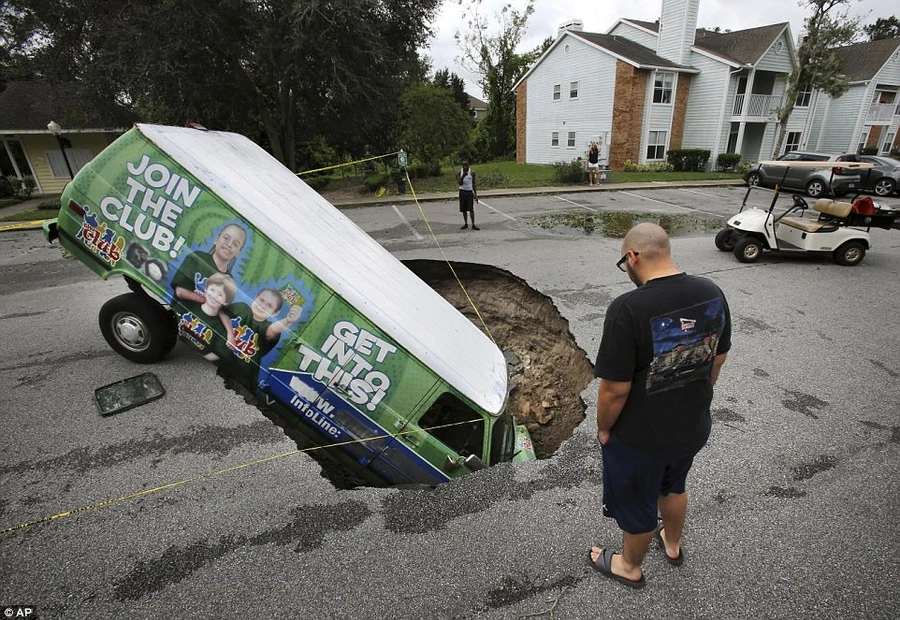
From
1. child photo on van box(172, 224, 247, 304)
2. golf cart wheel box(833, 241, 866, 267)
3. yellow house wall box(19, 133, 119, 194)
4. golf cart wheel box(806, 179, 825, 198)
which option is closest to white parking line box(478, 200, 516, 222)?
golf cart wheel box(833, 241, 866, 267)

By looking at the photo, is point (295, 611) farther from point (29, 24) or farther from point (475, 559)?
point (29, 24)

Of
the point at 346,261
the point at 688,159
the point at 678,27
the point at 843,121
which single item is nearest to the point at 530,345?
the point at 346,261

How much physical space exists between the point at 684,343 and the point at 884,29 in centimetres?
8552

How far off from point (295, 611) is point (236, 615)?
1.05 feet

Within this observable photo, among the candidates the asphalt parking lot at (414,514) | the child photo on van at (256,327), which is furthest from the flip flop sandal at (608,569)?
the child photo on van at (256,327)

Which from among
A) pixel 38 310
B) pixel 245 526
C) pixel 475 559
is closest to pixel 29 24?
pixel 38 310

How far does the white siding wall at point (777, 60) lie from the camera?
25.0 meters

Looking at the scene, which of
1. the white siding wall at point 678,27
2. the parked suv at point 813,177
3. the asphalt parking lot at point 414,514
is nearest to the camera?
the asphalt parking lot at point 414,514

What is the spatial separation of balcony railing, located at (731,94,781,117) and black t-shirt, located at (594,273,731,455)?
30337mm

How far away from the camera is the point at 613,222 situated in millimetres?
12844

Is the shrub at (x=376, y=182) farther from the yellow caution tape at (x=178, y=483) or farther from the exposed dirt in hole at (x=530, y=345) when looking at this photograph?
the yellow caution tape at (x=178, y=483)

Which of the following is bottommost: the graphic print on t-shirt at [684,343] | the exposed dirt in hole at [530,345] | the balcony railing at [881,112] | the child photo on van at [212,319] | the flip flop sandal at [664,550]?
the exposed dirt in hole at [530,345]

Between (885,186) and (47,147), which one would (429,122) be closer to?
(47,147)

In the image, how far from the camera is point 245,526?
2.92 meters
